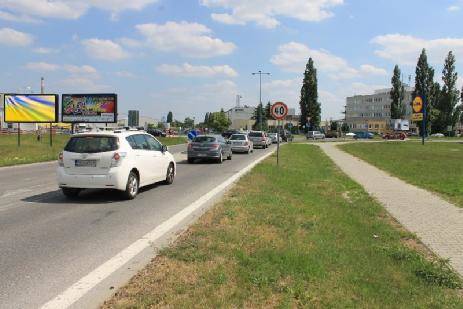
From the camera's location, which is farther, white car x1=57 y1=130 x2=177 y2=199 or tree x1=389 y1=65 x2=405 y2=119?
tree x1=389 y1=65 x2=405 y2=119

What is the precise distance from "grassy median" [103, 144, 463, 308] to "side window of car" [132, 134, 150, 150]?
3.78 metres

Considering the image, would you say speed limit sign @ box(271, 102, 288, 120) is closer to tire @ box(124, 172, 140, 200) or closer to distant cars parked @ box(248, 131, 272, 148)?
tire @ box(124, 172, 140, 200)

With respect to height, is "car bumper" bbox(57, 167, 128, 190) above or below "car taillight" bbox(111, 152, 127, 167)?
below

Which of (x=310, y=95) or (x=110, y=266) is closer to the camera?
(x=110, y=266)

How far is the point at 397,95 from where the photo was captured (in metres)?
106

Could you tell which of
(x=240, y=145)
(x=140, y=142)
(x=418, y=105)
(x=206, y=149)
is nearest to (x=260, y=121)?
(x=418, y=105)

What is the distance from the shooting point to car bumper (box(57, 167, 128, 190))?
1071 centimetres

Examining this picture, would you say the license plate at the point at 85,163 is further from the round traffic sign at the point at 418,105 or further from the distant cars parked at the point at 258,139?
the round traffic sign at the point at 418,105

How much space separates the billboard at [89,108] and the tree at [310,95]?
5810 centimetres

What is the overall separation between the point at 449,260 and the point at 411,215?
3374 millimetres

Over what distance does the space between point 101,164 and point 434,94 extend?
96.0 m

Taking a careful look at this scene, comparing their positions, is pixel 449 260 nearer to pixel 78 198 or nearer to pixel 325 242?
pixel 325 242

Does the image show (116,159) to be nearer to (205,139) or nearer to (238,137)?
(205,139)

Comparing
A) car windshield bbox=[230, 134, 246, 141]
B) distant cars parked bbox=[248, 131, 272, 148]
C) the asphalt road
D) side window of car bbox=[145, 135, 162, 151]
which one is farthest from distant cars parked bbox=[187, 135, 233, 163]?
distant cars parked bbox=[248, 131, 272, 148]
